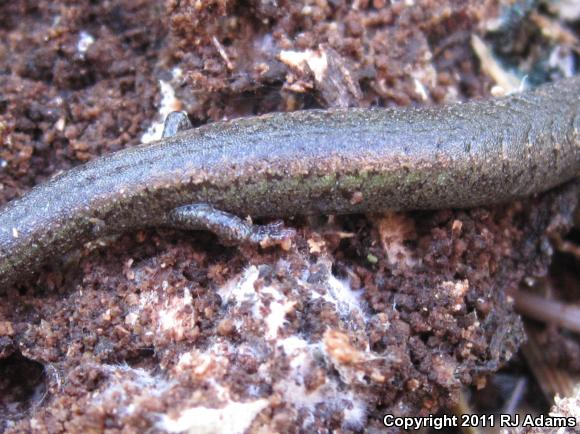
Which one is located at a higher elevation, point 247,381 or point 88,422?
point 247,381

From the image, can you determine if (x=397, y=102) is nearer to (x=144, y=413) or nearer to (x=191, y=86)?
(x=191, y=86)

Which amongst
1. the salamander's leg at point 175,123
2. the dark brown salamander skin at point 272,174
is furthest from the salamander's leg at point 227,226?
the salamander's leg at point 175,123

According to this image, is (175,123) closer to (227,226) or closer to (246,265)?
(227,226)

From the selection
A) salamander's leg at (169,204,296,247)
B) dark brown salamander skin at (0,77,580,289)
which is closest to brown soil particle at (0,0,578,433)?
salamander's leg at (169,204,296,247)

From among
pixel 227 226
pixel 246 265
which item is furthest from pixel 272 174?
pixel 246 265

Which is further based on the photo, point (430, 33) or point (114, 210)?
point (430, 33)

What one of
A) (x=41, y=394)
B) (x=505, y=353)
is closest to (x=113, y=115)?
(x=41, y=394)
